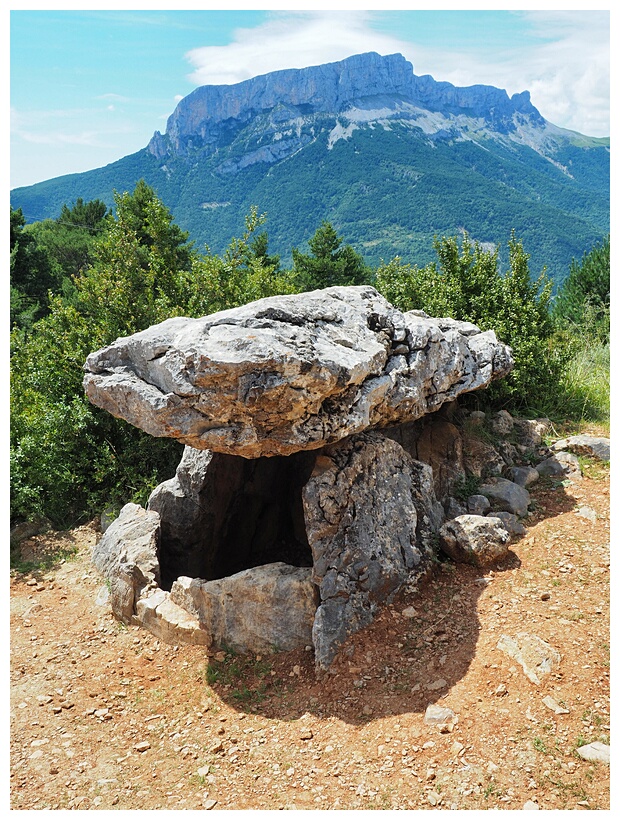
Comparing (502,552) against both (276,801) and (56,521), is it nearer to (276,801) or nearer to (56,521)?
(276,801)

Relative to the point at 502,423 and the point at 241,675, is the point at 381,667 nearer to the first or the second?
the point at 241,675

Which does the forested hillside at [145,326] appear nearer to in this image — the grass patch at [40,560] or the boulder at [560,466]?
the grass patch at [40,560]

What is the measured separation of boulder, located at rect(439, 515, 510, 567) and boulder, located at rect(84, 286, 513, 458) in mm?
1364

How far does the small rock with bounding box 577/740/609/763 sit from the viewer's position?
440cm

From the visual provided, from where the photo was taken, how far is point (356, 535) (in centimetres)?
610

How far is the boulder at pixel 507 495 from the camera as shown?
756 centimetres

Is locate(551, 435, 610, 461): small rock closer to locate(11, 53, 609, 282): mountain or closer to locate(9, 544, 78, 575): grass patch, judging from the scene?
locate(9, 544, 78, 575): grass patch

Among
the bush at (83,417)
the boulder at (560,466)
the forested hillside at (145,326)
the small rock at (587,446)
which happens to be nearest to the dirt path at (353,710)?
the boulder at (560,466)

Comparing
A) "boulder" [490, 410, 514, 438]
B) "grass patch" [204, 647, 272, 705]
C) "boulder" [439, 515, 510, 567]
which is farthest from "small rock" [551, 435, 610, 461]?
"grass patch" [204, 647, 272, 705]

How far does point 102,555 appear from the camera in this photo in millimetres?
7770

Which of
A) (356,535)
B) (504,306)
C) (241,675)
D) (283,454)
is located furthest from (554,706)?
(504,306)

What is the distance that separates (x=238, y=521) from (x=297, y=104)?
151 m

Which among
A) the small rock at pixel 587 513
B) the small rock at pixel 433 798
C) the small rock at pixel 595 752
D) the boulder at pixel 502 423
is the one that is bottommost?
the small rock at pixel 433 798

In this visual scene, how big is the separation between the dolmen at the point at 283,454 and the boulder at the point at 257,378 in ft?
0.04
